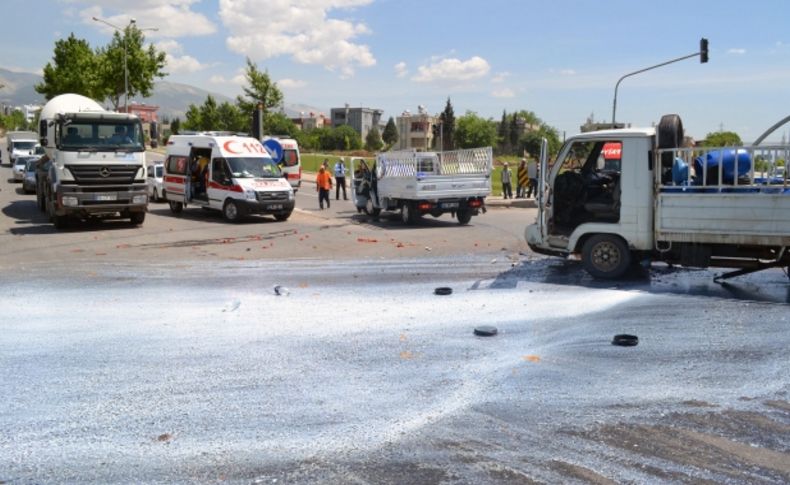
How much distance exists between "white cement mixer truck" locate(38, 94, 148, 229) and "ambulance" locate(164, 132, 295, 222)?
269 cm

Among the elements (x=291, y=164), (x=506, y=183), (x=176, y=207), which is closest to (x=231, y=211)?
(x=176, y=207)

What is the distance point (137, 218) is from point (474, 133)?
433 ft

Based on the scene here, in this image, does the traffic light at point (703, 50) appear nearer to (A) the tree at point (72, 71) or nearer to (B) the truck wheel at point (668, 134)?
(B) the truck wheel at point (668, 134)

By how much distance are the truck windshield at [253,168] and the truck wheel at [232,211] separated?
81 centimetres

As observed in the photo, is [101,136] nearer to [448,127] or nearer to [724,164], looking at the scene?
[724,164]

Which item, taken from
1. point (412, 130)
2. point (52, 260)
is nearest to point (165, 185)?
point (52, 260)

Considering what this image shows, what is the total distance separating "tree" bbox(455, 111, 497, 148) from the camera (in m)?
146

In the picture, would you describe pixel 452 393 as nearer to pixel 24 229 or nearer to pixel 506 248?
pixel 506 248

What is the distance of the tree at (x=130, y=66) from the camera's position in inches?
1966

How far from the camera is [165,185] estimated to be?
72.6 ft

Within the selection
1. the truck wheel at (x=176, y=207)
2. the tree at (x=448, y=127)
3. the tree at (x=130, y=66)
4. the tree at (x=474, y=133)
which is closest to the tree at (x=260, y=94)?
the tree at (x=130, y=66)

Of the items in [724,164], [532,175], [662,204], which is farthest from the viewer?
[532,175]

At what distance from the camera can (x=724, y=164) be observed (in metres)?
8.94

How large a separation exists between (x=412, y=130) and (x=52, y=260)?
159940 millimetres
